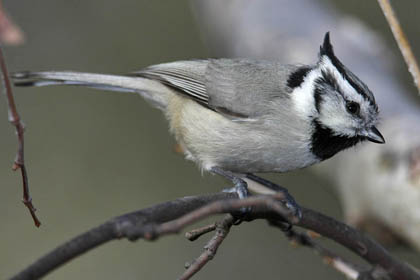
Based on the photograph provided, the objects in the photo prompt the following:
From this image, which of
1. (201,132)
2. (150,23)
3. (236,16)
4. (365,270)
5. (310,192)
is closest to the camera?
(365,270)

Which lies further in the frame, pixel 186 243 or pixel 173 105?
pixel 186 243

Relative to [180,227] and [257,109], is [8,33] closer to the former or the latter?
[180,227]

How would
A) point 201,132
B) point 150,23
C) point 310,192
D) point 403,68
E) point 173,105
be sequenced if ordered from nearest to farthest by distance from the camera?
point 201,132, point 173,105, point 403,68, point 310,192, point 150,23

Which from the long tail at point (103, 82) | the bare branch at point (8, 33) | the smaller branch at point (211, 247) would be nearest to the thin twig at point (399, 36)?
the smaller branch at point (211, 247)

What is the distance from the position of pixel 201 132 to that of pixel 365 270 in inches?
55.0

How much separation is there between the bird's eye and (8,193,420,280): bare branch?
96 cm

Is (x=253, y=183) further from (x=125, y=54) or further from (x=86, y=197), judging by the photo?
(x=125, y=54)

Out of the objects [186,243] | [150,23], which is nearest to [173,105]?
Answer: [186,243]

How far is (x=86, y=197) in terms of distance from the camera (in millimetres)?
6457

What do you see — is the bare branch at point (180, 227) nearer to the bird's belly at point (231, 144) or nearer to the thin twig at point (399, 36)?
the thin twig at point (399, 36)

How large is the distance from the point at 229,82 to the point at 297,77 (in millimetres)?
397

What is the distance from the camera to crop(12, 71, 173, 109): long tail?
10.4 feet

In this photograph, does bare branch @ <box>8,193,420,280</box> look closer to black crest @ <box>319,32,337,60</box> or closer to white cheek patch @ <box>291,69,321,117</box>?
white cheek patch @ <box>291,69,321,117</box>

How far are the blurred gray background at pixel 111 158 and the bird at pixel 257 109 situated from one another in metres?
2.94
